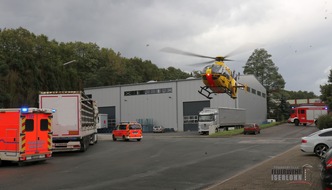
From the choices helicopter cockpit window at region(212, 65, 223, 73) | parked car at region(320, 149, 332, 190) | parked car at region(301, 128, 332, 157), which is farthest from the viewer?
helicopter cockpit window at region(212, 65, 223, 73)

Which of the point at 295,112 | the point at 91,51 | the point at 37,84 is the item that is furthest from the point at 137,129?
the point at 91,51

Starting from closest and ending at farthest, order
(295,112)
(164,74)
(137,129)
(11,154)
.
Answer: (11,154)
(137,129)
(295,112)
(164,74)

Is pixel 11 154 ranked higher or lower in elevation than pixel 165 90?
A: lower

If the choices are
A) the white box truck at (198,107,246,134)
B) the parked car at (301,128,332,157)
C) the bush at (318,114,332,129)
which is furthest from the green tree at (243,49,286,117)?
the parked car at (301,128,332,157)

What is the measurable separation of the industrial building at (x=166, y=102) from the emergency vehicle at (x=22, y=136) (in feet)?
164

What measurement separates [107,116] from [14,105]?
40850mm

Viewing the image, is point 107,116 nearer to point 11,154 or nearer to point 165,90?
point 165,90

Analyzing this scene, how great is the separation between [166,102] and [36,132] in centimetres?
5575

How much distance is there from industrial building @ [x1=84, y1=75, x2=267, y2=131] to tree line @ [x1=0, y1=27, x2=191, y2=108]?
345 inches

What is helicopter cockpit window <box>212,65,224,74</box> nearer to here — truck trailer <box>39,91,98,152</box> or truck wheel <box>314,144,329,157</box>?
truck wheel <box>314,144,329,157</box>

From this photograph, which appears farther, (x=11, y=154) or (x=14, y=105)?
(x=14, y=105)

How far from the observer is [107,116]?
262 ft

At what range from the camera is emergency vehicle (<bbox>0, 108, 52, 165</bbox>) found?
16.8 meters

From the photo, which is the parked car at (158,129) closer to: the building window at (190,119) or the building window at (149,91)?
the building window at (190,119)
